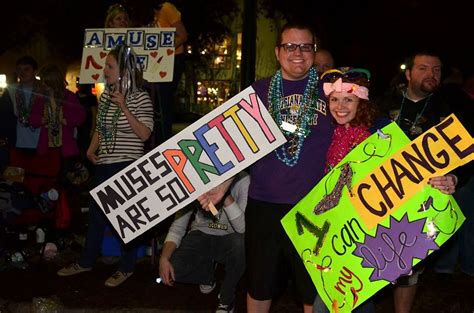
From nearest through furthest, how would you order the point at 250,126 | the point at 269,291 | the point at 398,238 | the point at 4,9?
1. the point at 398,238
2. the point at 250,126
3. the point at 269,291
4. the point at 4,9

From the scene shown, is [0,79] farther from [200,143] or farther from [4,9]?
[200,143]

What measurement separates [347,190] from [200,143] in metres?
0.88

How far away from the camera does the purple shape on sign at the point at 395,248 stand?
301 centimetres

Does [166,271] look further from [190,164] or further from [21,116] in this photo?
[21,116]

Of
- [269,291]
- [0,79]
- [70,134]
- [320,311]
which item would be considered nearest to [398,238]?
[320,311]

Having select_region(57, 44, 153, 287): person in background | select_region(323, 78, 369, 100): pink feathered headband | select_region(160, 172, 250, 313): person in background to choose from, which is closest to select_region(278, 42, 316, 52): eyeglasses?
select_region(323, 78, 369, 100): pink feathered headband

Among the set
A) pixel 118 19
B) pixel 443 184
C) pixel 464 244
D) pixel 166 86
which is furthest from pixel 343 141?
pixel 118 19

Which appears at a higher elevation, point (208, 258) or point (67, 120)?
point (67, 120)

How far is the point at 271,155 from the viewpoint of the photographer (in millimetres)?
3500

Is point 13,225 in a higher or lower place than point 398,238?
lower

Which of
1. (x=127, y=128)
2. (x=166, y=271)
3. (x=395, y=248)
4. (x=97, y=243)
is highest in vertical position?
(x=127, y=128)

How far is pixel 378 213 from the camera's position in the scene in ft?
10.2

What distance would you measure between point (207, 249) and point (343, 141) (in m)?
1.78

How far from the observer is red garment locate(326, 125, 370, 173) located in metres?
3.23
